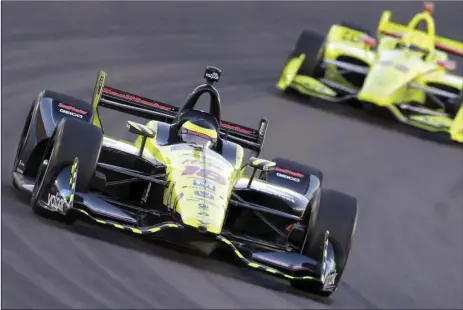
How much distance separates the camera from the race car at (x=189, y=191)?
37.2ft

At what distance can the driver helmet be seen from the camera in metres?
12.7

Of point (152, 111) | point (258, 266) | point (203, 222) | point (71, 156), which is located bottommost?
point (258, 266)

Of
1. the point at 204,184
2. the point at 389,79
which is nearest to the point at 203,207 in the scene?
the point at 204,184

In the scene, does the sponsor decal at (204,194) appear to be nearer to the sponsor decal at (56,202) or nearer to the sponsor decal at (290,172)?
the sponsor decal at (56,202)

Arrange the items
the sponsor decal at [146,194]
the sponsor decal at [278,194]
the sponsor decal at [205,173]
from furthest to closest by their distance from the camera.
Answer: the sponsor decal at [278,194]
the sponsor decal at [146,194]
the sponsor decal at [205,173]

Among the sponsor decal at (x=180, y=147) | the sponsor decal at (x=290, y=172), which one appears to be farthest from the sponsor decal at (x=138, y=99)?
the sponsor decal at (x=180, y=147)

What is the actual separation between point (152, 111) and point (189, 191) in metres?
2.54

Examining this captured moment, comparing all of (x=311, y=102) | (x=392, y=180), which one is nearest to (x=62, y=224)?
(x=392, y=180)

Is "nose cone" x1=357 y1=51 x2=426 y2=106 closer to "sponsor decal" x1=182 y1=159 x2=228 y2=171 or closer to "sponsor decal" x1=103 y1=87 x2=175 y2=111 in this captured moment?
A: "sponsor decal" x1=103 y1=87 x2=175 y2=111

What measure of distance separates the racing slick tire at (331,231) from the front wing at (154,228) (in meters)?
0.06

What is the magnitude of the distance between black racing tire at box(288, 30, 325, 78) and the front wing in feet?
33.4

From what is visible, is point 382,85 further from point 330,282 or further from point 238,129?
point 330,282

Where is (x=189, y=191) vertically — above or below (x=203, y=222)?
above

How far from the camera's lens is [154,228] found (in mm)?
11141
